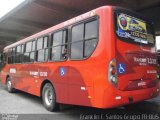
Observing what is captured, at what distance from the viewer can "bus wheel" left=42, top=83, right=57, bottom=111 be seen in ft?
23.6

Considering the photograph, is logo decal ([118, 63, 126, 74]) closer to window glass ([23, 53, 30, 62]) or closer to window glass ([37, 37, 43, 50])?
window glass ([37, 37, 43, 50])

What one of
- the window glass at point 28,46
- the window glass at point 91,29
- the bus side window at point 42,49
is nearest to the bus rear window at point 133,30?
the window glass at point 91,29

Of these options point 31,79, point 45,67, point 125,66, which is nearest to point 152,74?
point 125,66

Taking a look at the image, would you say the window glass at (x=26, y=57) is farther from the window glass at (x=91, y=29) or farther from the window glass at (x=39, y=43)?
the window glass at (x=91, y=29)

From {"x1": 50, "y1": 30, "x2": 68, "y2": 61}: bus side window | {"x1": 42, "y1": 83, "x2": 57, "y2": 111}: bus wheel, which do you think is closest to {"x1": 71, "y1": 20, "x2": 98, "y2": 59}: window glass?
{"x1": 50, "y1": 30, "x2": 68, "y2": 61}: bus side window

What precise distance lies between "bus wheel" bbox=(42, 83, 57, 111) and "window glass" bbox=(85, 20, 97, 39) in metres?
2.36

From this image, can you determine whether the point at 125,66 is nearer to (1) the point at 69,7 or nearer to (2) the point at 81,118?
(2) the point at 81,118

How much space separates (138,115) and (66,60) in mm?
2694

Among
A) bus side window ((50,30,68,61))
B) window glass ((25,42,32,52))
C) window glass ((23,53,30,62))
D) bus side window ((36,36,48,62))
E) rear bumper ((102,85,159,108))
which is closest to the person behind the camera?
rear bumper ((102,85,159,108))

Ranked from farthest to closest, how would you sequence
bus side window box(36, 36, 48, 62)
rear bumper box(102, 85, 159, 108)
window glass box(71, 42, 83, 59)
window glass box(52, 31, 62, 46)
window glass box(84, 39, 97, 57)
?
bus side window box(36, 36, 48, 62)
window glass box(52, 31, 62, 46)
window glass box(71, 42, 83, 59)
window glass box(84, 39, 97, 57)
rear bumper box(102, 85, 159, 108)

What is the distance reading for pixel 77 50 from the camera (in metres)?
6.15

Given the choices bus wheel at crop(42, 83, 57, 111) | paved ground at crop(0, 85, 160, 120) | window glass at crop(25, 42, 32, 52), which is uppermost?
window glass at crop(25, 42, 32, 52)

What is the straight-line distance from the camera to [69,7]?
13.4m

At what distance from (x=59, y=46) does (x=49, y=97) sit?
1779 mm
